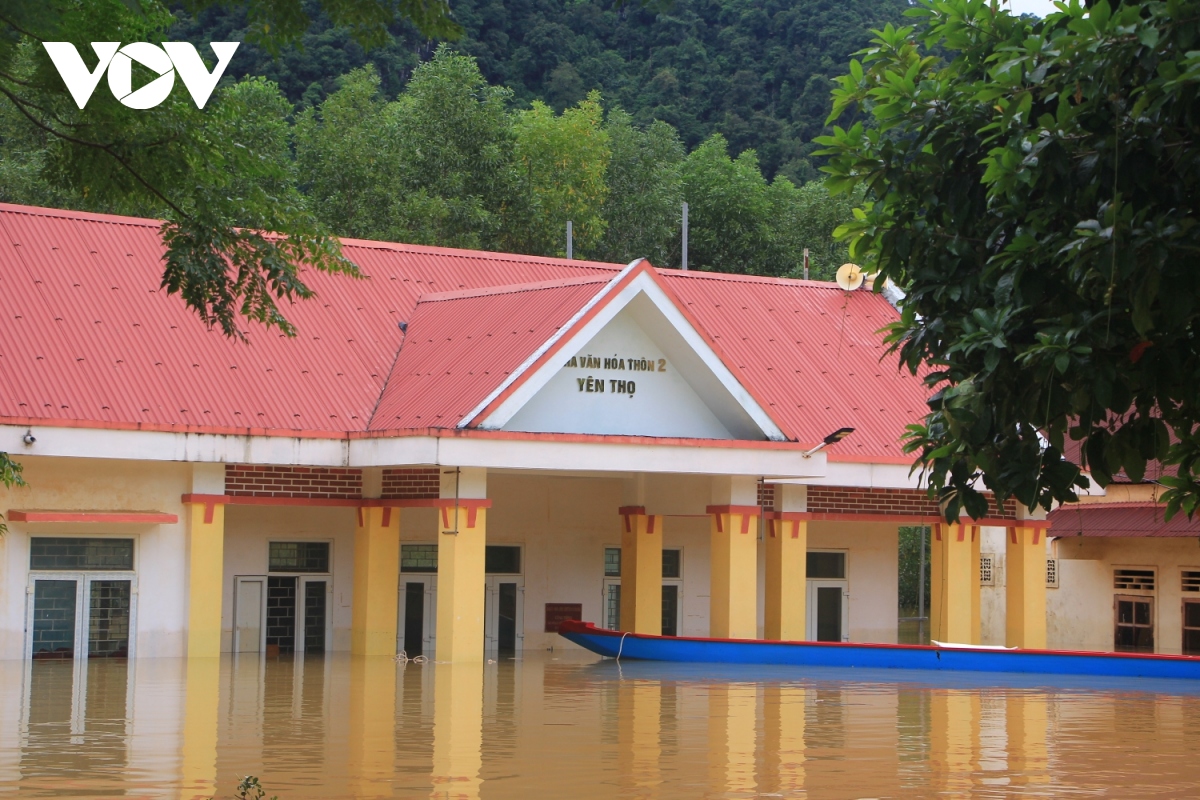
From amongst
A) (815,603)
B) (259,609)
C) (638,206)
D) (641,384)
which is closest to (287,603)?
(259,609)

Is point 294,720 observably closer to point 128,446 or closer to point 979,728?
point 979,728

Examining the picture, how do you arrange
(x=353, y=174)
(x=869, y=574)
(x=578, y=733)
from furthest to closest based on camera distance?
(x=353, y=174), (x=869, y=574), (x=578, y=733)

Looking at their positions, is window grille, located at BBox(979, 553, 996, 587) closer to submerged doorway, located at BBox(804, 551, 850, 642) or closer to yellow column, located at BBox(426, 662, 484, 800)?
submerged doorway, located at BBox(804, 551, 850, 642)

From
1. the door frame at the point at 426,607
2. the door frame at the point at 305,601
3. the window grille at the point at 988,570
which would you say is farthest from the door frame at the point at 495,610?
the window grille at the point at 988,570

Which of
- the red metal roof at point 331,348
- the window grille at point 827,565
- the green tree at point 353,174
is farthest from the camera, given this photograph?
the green tree at point 353,174

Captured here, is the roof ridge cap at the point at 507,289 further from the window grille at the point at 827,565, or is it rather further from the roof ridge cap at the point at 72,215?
the window grille at the point at 827,565

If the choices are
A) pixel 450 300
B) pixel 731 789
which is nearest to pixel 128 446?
pixel 450 300

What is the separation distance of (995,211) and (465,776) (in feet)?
20.1

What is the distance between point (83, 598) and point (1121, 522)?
19179 millimetres

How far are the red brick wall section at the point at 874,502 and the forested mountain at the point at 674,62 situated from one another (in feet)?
89.0

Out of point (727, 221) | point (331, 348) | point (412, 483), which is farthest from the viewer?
point (727, 221)

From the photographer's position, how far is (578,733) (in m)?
15.2

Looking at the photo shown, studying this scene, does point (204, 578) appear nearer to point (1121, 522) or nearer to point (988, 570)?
point (1121, 522)

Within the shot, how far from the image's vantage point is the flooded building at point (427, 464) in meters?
23.2
